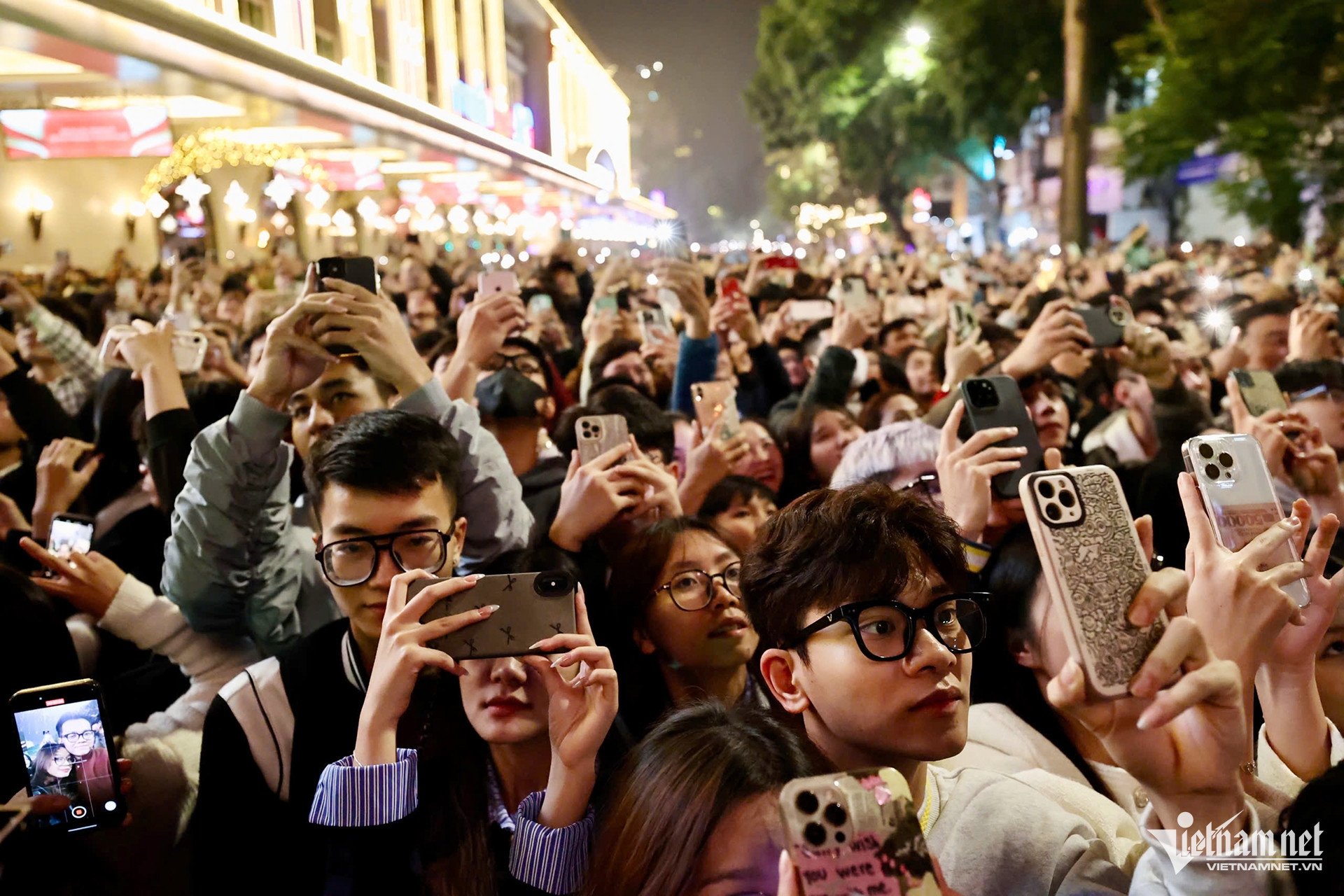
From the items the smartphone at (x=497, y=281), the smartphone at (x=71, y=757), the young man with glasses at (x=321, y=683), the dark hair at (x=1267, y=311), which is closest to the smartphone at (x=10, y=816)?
the smartphone at (x=71, y=757)

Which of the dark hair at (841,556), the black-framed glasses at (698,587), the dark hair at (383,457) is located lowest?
the black-framed glasses at (698,587)

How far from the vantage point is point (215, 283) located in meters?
12.3

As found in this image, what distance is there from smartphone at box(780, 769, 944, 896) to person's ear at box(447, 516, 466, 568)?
64.6 inches

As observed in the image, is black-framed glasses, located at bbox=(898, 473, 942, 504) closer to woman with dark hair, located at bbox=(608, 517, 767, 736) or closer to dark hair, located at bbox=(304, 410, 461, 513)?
woman with dark hair, located at bbox=(608, 517, 767, 736)

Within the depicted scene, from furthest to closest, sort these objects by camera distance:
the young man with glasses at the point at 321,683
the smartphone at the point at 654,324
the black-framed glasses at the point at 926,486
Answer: the smartphone at the point at 654,324 < the black-framed glasses at the point at 926,486 < the young man with glasses at the point at 321,683

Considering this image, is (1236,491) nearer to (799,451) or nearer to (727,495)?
(727,495)

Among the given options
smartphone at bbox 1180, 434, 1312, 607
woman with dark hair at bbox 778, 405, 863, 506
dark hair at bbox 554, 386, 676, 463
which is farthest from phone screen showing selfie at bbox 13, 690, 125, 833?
woman with dark hair at bbox 778, 405, 863, 506

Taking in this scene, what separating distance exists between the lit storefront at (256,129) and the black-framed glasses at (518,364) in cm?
404

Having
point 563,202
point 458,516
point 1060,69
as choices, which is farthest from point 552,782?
point 563,202

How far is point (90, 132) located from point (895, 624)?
45.2 ft

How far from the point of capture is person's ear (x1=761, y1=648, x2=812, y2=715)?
2195 mm

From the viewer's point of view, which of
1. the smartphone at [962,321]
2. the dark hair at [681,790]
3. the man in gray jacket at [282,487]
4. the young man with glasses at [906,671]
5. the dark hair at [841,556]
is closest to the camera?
the dark hair at [681,790]

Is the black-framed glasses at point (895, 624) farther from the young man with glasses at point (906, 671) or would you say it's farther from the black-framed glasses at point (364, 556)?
the black-framed glasses at point (364, 556)

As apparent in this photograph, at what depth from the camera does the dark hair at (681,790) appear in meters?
1.87
